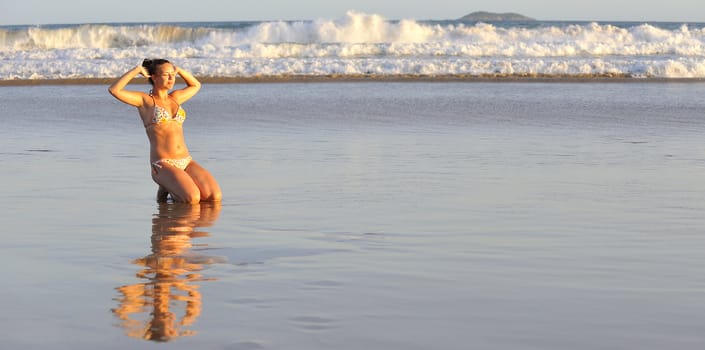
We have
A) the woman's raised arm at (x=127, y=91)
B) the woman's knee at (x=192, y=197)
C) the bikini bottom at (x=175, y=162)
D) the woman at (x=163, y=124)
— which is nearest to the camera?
the woman's knee at (x=192, y=197)

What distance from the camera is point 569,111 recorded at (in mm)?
18016

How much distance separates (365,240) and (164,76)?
10.5 ft

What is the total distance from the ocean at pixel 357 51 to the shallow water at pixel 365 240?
16192 mm

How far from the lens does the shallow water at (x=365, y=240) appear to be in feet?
15.2

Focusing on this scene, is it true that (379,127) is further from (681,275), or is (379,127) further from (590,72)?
(590,72)

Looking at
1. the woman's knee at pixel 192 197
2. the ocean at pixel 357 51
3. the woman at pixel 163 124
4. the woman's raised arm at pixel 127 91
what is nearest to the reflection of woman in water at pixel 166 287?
the woman's knee at pixel 192 197

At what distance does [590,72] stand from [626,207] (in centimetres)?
2273

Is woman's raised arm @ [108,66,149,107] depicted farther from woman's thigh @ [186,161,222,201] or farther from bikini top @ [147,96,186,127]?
woman's thigh @ [186,161,222,201]

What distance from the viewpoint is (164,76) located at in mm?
9305

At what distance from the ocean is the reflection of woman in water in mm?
22949

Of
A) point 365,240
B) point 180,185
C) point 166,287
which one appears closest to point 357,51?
point 180,185

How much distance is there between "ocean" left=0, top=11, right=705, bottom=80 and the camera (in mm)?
31047

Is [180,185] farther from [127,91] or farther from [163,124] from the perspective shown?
[127,91]

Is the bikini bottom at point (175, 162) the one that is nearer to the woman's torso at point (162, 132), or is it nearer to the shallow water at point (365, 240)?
the woman's torso at point (162, 132)
